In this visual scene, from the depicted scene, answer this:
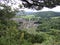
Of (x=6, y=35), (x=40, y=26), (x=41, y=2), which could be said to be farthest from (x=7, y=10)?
(x=41, y=2)

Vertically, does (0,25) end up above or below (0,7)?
below

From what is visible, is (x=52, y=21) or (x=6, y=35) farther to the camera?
(x=52, y=21)

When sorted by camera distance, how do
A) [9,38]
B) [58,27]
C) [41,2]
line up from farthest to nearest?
[58,27] → [9,38] → [41,2]

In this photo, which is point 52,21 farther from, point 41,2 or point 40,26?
point 41,2

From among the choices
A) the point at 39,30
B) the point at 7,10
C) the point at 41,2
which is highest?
the point at 41,2

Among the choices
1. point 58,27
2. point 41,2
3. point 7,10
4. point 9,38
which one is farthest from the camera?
point 58,27

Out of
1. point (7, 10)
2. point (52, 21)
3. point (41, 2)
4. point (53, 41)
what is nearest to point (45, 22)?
point (52, 21)

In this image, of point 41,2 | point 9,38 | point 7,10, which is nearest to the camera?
point 41,2

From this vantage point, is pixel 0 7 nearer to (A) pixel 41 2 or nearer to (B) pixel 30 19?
(B) pixel 30 19

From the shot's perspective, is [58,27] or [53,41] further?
[58,27]
